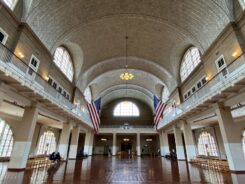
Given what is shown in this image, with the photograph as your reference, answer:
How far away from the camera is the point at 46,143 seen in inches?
850

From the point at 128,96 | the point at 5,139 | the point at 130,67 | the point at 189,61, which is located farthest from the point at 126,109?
the point at 5,139

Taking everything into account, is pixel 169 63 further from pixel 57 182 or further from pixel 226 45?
pixel 57 182

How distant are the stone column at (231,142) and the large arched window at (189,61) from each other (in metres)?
6.48

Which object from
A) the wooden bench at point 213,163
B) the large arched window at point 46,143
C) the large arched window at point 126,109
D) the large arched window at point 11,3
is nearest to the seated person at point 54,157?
the large arched window at point 46,143

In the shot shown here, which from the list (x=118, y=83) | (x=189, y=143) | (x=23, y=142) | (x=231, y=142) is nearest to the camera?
(x=231, y=142)

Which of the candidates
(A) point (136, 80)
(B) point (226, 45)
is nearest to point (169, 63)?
(B) point (226, 45)

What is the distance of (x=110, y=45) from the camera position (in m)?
17.1

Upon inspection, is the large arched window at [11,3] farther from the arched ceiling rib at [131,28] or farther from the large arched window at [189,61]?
the large arched window at [189,61]

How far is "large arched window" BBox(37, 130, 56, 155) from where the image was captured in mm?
20266

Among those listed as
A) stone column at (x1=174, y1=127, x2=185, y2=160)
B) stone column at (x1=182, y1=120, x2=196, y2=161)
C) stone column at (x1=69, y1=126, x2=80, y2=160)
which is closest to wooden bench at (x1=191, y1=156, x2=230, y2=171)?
stone column at (x1=182, y1=120, x2=196, y2=161)

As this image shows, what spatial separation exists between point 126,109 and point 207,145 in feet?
64.2

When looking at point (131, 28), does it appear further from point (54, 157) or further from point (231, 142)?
point (54, 157)

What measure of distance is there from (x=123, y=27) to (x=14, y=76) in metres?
11.0

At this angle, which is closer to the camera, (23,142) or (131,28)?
Answer: (23,142)
